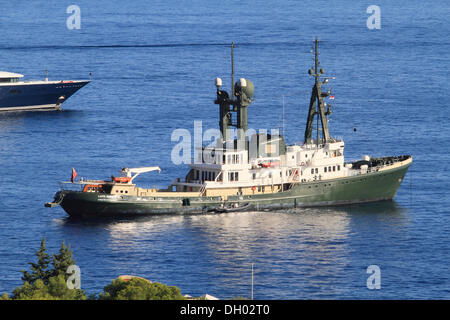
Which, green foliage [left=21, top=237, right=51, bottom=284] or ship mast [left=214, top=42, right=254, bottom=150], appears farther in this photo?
ship mast [left=214, top=42, right=254, bottom=150]

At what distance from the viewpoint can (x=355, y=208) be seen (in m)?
135

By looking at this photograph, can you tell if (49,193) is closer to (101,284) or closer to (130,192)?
(130,192)

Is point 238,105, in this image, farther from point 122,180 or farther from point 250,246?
point 250,246

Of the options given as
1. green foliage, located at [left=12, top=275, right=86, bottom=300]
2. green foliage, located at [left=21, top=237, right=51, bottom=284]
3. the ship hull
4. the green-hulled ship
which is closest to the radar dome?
the green-hulled ship

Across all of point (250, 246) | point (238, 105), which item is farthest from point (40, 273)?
point (238, 105)

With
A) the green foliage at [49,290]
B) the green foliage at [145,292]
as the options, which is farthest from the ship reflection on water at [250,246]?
the green foliage at [49,290]

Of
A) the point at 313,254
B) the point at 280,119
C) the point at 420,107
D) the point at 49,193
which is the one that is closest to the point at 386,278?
the point at 313,254

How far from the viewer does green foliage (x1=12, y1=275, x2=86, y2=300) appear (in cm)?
8412

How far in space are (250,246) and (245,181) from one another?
16706 millimetres

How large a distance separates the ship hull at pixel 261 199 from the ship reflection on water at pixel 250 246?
117 cm

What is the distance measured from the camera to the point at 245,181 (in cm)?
13288

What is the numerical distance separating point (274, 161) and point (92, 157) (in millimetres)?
29942

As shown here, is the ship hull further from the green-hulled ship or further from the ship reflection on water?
the ship reflection on water

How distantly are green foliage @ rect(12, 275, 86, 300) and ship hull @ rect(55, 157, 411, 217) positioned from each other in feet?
132
